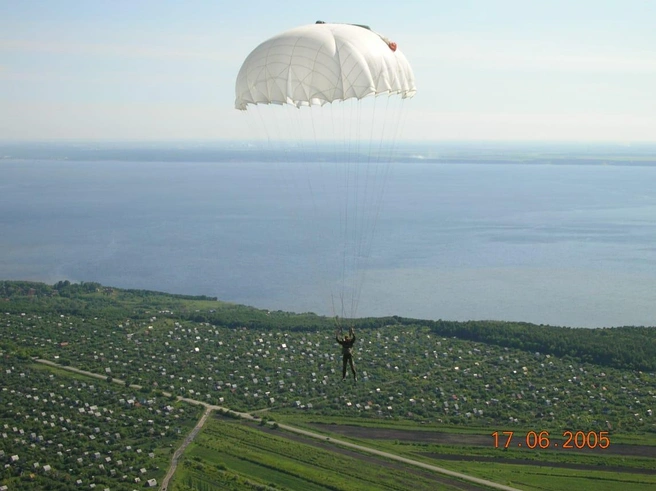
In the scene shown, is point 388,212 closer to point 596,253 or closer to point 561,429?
point 596,253

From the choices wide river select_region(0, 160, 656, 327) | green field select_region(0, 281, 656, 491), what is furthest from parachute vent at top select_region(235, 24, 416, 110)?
wide river select_region(0, 160, 656, 327)

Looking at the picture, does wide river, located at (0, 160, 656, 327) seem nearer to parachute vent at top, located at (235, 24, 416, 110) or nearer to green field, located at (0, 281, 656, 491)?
green field, located at (0, 281, 656, 491)

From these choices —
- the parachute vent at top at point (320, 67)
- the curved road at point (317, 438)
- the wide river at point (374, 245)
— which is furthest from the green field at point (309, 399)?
the parachute vent at top at point (320, 67)

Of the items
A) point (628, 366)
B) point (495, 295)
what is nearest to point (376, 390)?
point (628, 366)

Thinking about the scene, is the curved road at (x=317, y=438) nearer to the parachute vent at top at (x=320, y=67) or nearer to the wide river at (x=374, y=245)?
the parachute vent at top at (x=320, y=67)

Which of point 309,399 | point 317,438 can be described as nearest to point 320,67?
point 317,438
